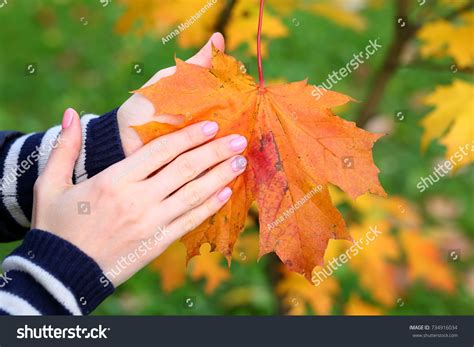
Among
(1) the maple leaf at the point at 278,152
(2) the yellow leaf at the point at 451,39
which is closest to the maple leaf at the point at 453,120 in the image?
(2) the yellow leaf at the point at 451,39

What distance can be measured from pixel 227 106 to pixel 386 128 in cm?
216

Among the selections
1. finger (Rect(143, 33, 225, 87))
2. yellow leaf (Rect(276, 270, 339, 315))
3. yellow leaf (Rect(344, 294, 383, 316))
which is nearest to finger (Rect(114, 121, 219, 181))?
finger (Rect(143, 33, 225, 87))

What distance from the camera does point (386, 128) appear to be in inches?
119

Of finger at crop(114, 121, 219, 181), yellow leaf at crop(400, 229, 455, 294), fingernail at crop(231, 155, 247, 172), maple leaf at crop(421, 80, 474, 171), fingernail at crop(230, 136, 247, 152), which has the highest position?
Answer: finger at crop(114, 121, 219, 181)

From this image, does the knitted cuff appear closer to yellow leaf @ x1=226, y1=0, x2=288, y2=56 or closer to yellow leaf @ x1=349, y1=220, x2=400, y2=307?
yellow leaf @ x1=226, y1=0, x2=288, y2=56

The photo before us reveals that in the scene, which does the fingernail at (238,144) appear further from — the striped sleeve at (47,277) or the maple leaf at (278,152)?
the striped sleeve at (47,277)

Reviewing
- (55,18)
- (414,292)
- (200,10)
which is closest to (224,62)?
(200,10)

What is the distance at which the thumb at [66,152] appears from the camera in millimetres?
1065

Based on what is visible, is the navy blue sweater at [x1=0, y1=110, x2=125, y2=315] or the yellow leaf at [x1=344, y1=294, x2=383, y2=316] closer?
the navy blue sweater at [x1=0, y1=110, x2=125, y2=315]

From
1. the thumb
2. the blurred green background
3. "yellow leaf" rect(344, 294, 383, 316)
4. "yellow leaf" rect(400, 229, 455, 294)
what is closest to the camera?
the thumb

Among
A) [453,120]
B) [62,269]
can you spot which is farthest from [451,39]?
[62,269]

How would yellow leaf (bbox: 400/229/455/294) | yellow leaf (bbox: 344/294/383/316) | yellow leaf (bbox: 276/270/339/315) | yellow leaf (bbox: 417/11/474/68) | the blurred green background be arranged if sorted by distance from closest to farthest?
yellow leaf (bbox: 417/11/474/68) < yellow leaf (bbox: 276/270/339/315) < yellow leaf (bbox: 344/294/383/316) < yellow leaf (bbox: 400/229/455/294) < the blurred green background

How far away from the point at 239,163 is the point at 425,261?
140 cm

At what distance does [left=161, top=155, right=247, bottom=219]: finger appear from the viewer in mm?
1012
